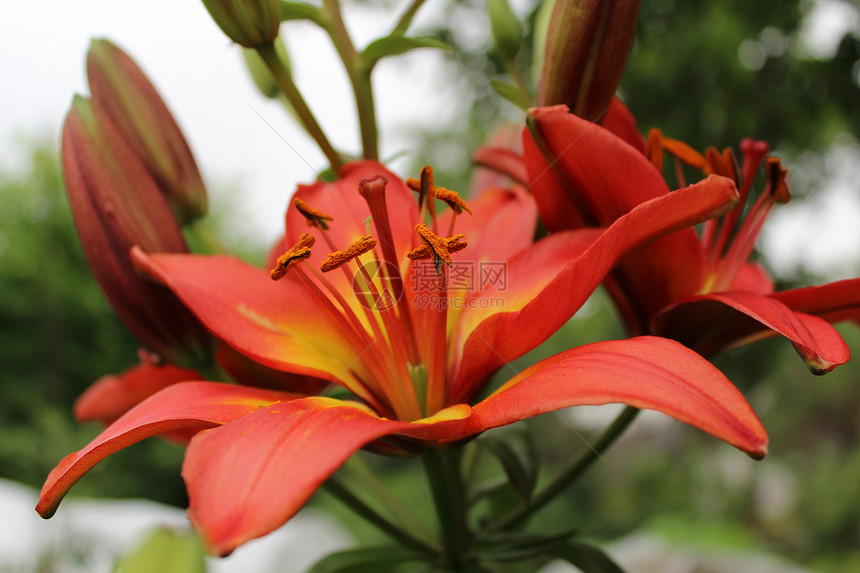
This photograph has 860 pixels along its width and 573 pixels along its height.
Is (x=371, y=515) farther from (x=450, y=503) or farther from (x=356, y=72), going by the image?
(x=356, y=72)

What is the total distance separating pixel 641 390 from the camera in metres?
0.18

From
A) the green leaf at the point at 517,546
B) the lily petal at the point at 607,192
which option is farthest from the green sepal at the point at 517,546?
the lily petal at the point at 607,192

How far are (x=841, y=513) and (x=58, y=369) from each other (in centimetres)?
201

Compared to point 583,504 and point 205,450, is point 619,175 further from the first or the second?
point 583,504

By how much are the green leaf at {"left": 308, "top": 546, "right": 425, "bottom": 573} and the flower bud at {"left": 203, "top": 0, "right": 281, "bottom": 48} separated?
0.78ft

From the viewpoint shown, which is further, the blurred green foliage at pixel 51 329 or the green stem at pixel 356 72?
the blurred green foliage at pixel 51 329

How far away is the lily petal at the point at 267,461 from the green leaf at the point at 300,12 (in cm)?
18

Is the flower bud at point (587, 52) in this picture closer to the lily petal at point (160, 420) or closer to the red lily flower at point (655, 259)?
the red lily flower at point (655, 259)

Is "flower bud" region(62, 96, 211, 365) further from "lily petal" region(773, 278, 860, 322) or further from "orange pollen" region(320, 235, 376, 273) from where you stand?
"lily petal" region(773, 278, 860, 322)

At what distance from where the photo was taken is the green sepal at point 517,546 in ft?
0.95

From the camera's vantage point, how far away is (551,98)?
28 cm

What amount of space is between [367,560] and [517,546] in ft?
0.24

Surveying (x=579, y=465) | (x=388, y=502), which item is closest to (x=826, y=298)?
(x=579, y=465)

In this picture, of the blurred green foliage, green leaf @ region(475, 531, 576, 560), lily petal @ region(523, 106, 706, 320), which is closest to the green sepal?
green leaf @ region(475, 531, 576, 560)
